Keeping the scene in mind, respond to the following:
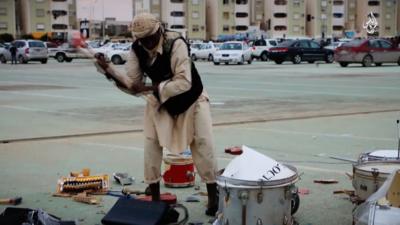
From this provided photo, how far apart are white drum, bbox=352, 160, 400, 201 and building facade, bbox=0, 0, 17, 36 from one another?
113 meters

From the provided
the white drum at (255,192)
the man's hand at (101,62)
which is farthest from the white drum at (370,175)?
the man's hand at (101,62)

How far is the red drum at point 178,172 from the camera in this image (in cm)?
691

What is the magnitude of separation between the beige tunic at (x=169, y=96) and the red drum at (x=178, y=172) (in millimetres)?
1098

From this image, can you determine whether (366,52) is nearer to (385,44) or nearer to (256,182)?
(385,44)

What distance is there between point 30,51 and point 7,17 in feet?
234

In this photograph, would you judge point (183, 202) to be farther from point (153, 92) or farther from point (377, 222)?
point (377, 222)

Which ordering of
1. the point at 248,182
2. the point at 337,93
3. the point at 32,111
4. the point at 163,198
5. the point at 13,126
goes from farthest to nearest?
the point at 337,93 < the point at 32,111 < the point at 13,126 < the point at 163,198 < the point at 248,182

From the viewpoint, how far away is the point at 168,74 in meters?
5.63

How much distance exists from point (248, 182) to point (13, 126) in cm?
781

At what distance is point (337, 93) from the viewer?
59.2 ft

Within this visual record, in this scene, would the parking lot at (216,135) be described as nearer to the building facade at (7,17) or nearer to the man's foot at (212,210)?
the man's foot at (212,210)

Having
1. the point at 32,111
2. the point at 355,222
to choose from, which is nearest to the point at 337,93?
the point at 32,111

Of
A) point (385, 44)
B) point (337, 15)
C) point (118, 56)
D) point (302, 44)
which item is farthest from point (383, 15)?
point (385, 44)

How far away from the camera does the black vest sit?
5578mm
